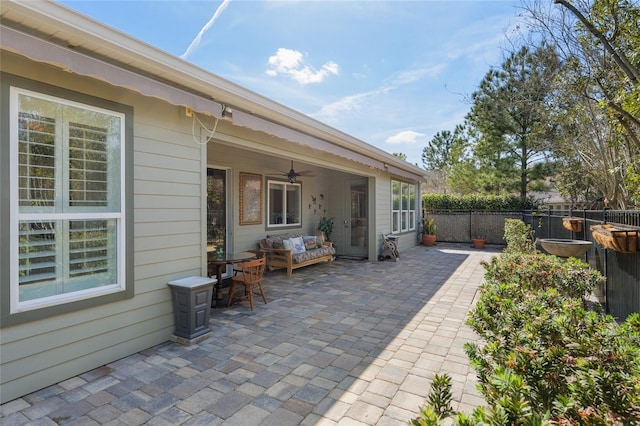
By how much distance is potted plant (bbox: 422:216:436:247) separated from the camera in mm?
12531

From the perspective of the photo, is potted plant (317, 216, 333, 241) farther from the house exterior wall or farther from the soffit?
the house exterior wall

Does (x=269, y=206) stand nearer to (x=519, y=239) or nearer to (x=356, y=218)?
(x=356, y=218)

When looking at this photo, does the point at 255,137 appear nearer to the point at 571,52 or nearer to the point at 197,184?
the point at 197,184

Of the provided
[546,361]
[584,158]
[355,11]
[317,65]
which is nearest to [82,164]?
[546,361]

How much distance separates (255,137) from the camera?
16.0 feet

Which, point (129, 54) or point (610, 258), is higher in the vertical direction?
point (129, 54)

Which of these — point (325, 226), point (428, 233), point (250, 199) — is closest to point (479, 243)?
point (428, 233)

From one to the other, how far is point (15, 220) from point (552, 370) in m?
3.59

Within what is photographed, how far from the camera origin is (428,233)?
12797 mm

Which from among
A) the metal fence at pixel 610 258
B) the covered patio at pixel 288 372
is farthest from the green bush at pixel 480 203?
the covered patio at pixel 288 372

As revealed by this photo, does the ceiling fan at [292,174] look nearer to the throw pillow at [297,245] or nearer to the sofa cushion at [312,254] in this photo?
the throw pillow at [297,245]

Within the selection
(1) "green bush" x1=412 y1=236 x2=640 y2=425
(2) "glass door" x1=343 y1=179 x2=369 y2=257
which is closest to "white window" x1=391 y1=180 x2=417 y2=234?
(2) "glass door" x1=343 y1=179 x2=369 y2=257

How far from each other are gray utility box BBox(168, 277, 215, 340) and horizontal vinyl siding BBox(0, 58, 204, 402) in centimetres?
11

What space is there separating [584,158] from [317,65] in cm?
762
